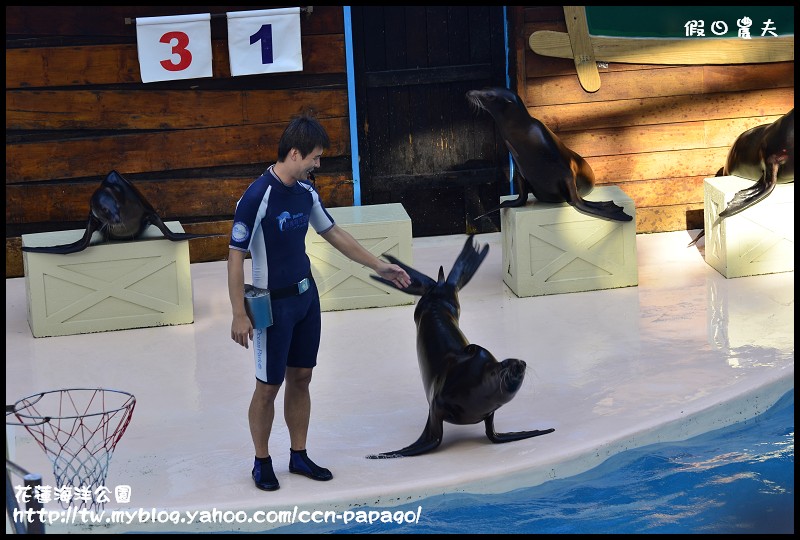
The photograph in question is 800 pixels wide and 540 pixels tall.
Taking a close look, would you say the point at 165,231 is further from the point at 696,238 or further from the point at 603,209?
the point at 696,238

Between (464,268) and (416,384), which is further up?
(464,268)

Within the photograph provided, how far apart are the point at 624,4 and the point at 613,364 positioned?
9.46ft


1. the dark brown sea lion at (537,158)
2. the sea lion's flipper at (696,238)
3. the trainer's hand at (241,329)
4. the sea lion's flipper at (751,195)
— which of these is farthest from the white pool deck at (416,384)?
the trainer's hand at (241,329)

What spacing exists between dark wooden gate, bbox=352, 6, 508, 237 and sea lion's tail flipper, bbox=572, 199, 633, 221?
1286 millimetres

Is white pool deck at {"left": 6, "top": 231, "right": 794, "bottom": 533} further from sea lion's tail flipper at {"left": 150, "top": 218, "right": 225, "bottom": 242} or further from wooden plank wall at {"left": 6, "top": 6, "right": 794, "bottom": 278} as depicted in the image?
wooden plank wall at {"left": 6, "top": 6, "right": 794, "bottom": 278}

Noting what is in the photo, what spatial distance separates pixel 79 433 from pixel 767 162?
4.05 m

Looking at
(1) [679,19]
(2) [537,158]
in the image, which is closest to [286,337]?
(2) [537,158]

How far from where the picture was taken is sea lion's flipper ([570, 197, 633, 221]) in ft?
22.4

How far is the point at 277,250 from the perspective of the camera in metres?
4.35

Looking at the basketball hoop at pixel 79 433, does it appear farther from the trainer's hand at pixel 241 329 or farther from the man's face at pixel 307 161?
the man's face at pixel 307 161

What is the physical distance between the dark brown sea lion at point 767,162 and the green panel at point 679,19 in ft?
3.36

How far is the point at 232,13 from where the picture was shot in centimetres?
746

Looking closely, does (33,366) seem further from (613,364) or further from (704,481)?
(704,481)

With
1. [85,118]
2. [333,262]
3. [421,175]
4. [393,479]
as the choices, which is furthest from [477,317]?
[85,118]
